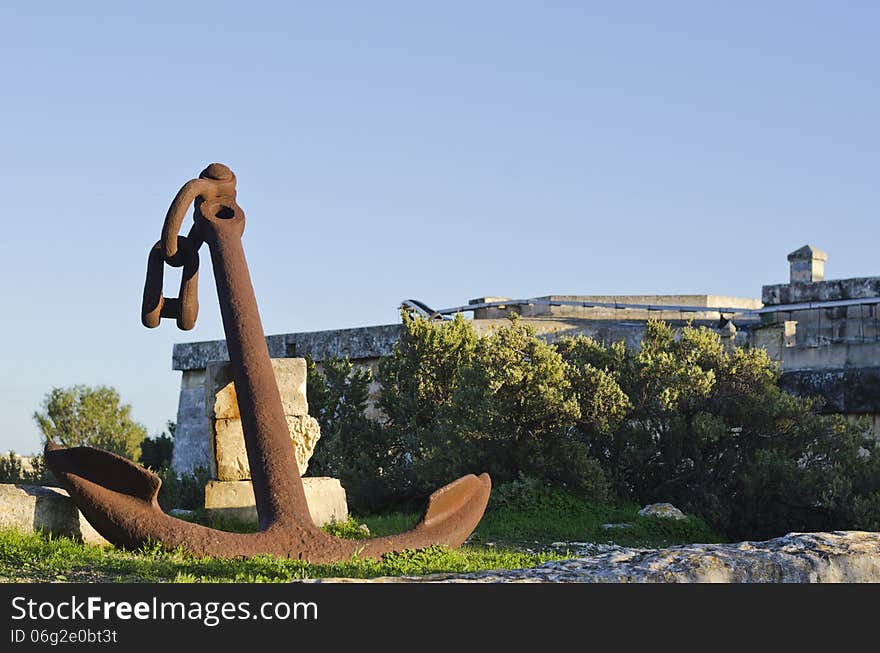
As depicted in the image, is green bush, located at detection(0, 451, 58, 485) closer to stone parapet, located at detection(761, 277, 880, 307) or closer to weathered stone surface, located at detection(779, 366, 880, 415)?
weathered stone surface, located at detection(779, 366, 880, 415)

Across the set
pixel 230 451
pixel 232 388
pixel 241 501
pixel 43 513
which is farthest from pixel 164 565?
pixel 232 388

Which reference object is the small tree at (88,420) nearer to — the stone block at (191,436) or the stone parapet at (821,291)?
the stone block at (191,436)

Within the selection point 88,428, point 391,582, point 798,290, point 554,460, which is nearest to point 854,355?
point 798,290

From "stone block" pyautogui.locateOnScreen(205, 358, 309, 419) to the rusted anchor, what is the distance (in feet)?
3.44

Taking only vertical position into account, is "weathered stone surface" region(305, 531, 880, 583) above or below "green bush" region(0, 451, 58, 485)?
above

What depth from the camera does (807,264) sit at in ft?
55.0

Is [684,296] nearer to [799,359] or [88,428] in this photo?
[799,359]

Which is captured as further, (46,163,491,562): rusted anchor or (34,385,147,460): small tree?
(34,385,147,460): small tree

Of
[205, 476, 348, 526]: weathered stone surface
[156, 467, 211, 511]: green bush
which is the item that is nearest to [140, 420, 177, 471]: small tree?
[156, 467, 211, 511]: green bush

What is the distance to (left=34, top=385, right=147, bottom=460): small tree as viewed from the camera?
68.3 ft

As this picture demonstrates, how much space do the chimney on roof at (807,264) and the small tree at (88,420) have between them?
11283 mm

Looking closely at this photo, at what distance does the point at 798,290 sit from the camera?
15719 millimetres

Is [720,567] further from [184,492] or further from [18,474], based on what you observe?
[18,474]
